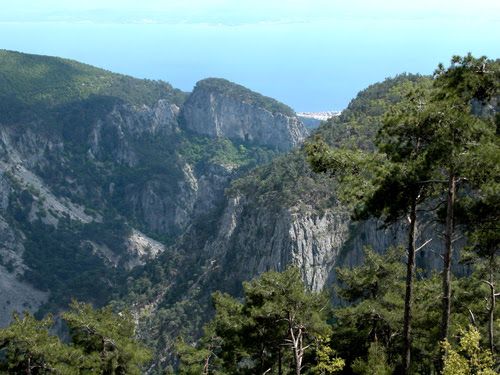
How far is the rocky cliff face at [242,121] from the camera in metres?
154

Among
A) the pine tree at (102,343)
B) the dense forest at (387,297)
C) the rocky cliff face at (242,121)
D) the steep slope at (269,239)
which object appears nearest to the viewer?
the dense forest at (387,297)

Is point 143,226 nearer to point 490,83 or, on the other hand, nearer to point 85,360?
point 85,360

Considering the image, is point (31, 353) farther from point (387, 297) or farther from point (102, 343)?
point (387, 297)

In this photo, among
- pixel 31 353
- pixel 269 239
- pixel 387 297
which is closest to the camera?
pixel 31 353

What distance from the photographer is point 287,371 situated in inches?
805

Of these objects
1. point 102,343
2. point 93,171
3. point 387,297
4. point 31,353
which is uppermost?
point 93,171

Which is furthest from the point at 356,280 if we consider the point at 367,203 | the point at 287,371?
the point at 367,203

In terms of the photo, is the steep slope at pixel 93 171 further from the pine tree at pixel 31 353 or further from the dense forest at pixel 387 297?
the pine tree at pixel 31 353

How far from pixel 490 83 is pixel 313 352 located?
12.8 m

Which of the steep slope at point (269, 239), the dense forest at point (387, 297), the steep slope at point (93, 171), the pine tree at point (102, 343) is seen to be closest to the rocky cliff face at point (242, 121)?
the steep slope at point (93, 171)

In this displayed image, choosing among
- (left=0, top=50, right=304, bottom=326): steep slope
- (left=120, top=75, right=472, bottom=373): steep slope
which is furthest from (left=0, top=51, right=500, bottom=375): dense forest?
(left=0, top=50, right=304, bottom=326): steep slope

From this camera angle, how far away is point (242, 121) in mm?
156875

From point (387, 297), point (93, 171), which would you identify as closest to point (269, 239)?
point (387, 297)

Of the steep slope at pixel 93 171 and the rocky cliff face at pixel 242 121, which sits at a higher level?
the rocky cliff face at pixel 242 121
